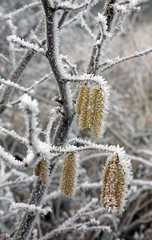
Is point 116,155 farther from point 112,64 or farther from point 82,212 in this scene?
point 82,212

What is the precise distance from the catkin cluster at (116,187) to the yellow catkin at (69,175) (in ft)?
0.52

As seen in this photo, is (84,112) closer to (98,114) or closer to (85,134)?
(98,114)

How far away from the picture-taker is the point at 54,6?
809 mm

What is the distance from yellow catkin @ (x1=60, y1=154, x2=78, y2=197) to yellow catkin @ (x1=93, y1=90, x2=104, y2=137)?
0.16m

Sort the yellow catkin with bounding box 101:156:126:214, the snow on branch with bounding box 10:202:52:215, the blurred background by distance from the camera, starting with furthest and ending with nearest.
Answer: the blurred background, the snow on branch with bounding box 10:202:52:215, the yellow catkin with bounding box 101:156:126:214

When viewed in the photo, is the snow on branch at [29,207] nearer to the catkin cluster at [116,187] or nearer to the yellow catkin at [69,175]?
the yellow catkin at [69,175]

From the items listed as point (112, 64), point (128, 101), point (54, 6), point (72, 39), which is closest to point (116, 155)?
point (112, 64)

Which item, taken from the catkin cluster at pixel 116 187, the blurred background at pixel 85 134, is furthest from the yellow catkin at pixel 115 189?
the blurred background at pixel 85 134

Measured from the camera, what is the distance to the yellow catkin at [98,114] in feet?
2.93

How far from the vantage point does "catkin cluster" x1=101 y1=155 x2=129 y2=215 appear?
88 cm

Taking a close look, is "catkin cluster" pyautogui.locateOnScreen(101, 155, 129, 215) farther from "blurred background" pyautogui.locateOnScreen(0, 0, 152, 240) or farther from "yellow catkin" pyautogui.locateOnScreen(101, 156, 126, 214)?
"blurred background" pyautogui.locateOnScreen(0, 0, 152, 240)

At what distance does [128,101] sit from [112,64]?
484 cm

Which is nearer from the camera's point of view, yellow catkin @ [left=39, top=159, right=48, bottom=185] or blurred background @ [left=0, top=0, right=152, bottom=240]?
yellow catkin @ [left=39, top=159, right=48, bottom=185]

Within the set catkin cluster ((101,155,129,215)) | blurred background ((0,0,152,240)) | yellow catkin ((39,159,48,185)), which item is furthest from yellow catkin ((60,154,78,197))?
blurred background ((0,0,152,240))
